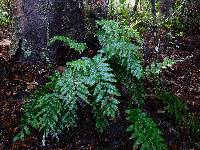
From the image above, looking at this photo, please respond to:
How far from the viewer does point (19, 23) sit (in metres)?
4.35

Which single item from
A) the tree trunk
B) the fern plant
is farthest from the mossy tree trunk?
the fern plant

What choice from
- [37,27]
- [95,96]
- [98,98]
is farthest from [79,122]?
[37,27]

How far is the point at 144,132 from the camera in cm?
319

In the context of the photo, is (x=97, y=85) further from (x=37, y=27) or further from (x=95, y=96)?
(x=37, y=27)

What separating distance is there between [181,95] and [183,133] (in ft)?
2.95

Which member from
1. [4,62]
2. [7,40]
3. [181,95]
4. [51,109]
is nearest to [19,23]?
[4,62]

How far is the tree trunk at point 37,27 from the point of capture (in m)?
4.30

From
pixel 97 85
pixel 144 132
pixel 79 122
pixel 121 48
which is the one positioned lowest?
pixel 79 122

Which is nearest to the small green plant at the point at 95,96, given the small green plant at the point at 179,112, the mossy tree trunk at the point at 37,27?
the small green plant at the point at 179,112

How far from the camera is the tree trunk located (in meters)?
4.30

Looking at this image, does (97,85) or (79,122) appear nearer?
(97,85)

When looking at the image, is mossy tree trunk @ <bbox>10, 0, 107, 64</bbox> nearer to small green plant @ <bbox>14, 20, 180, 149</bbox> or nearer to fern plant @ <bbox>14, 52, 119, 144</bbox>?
small green plant @ <bbox>14, 20, 180, 149</bbox>

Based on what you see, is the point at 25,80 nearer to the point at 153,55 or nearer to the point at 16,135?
the point at 16,135

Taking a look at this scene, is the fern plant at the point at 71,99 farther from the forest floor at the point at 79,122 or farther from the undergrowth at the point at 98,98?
the forest floor at the point at 79,122
